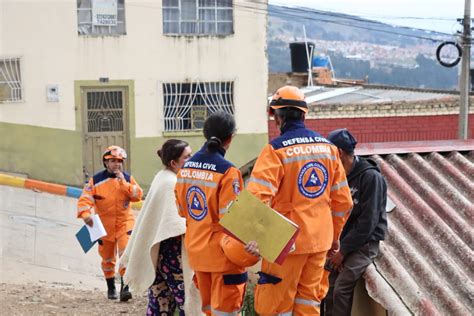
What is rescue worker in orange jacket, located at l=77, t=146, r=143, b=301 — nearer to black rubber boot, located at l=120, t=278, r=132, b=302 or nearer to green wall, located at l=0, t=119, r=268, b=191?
black rubber boot, located at l=120, t=278, r=132, b=302

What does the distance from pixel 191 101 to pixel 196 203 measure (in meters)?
17.0

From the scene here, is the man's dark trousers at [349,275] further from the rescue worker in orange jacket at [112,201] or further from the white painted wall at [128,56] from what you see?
the white painted wall at [128,56]

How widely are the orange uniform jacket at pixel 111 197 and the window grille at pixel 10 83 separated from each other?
13.1 m

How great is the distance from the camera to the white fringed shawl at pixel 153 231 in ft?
22.8

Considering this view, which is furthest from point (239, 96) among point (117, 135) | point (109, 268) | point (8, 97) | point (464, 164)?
point (464, 164)

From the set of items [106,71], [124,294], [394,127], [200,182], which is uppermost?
[106,71]

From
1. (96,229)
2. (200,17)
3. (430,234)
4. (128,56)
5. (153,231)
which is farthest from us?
(200,17)

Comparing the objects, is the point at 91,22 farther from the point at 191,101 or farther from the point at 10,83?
the point at 191,101

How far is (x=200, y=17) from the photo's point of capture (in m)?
22.9

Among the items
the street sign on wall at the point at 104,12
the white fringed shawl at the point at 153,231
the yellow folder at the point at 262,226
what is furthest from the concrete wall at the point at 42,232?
the yellow folder at the point at 262,226

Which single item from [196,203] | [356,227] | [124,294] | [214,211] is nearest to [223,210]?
[214,211]

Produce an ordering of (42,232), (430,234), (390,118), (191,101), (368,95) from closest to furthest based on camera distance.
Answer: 1. (430,234)
2. (42,232)
3. (191,101)
4. (390,118)
5. (368,95)

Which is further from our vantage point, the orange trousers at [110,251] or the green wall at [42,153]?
the green wall at [42,153]

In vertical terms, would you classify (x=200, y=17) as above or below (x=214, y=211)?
above
